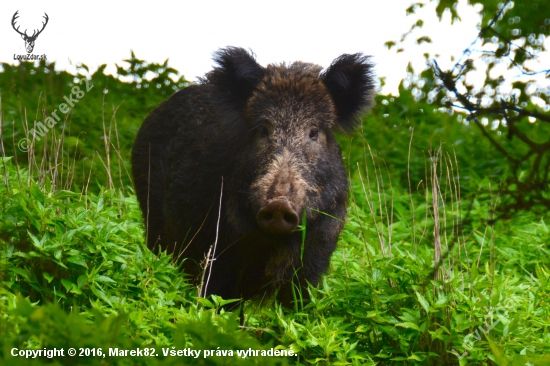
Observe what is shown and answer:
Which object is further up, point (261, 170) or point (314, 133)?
point (314, 133)

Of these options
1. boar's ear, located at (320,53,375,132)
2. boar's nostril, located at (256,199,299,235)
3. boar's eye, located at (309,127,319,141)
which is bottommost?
boar's nostril, located at (256,199,299,235)

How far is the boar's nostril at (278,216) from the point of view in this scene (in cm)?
413

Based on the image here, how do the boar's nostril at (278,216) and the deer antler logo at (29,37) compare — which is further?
the deer antler logo at (29,37)

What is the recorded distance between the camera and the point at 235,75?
5.30 m

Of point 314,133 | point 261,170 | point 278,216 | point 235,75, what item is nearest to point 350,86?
point 314,133

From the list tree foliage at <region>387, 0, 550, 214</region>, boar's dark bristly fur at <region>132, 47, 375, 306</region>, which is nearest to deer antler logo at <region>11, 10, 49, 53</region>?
boar's dark bristly fur at <region>132, 47, 375, 306</region>

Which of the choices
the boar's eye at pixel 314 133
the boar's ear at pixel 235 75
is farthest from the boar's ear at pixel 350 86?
the boar's ear at pixel 235 75

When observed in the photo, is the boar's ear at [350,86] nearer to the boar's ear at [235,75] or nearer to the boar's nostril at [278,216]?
the boar's ear at [235,75]

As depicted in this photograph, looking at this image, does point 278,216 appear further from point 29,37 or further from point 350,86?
point 29,37

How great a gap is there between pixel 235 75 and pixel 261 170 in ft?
3.35

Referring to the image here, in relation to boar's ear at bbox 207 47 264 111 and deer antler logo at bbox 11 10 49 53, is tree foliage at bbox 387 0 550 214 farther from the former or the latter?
deer antler logo at bbox 11 10 49 53

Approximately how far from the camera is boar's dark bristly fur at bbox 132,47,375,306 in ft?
15.5

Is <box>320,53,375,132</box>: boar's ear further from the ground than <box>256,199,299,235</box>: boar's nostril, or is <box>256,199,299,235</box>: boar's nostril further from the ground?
<box>320,53,375,132</box>: boar's ear

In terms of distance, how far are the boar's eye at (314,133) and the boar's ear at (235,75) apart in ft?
2.03
